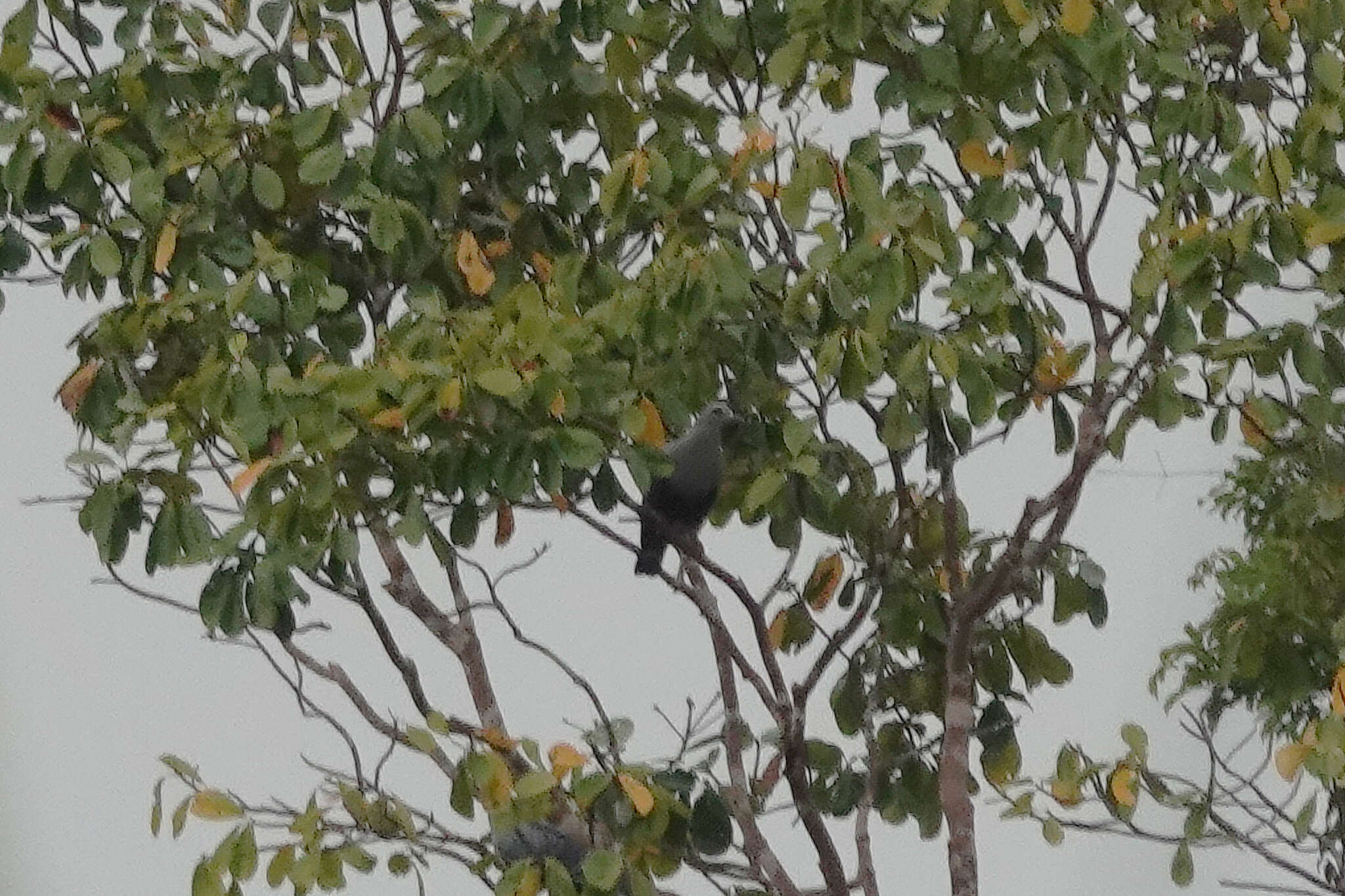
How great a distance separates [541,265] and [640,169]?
185 millimetres

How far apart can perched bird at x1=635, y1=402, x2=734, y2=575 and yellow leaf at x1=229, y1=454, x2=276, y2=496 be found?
30cm

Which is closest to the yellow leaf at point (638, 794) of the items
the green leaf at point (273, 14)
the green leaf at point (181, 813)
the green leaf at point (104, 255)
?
the green leaf at point (181, 813)

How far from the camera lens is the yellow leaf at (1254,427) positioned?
1214 millimetres

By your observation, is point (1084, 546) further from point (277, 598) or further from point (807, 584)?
point (277, 598)

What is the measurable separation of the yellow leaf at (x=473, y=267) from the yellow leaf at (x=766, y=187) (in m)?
0.22

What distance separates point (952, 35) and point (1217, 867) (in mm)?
1505

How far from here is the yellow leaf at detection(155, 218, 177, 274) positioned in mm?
1130

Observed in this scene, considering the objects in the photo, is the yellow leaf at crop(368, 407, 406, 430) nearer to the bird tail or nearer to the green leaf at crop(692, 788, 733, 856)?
the bird tail

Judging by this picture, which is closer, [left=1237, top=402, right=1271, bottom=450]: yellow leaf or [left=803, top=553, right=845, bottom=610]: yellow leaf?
[left=1237, top=402, right=1271, bottom=450]: yellow leaf

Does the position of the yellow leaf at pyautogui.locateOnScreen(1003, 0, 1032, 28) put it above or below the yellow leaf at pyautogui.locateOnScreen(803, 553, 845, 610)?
above

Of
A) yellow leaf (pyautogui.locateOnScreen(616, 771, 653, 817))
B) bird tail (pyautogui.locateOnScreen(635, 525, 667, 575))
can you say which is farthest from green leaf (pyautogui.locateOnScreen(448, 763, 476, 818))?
bird tail (pyautogui.locateOnScreen(635, 525, 667, 575))

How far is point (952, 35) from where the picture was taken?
114cm

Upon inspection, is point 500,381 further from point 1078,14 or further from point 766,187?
point 1078,14

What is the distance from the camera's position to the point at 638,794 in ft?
3.69
